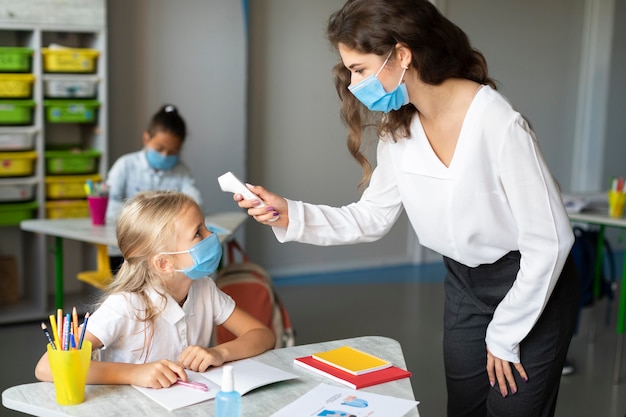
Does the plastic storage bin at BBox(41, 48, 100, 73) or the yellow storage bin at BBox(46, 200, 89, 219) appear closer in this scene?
the plastic storage bin at BBox(41, 48, 100, 73)

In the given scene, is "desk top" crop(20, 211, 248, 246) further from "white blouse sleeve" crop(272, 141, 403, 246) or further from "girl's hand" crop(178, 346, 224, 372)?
"girl's hand" crop(178, 346, 224, 372)

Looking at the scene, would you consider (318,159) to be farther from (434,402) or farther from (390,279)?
(434,402)

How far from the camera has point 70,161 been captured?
4418 millimetres

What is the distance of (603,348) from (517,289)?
300 centimetres

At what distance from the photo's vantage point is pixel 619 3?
6.54 metres

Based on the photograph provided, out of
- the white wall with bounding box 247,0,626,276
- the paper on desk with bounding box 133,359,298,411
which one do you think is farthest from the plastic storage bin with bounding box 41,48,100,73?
the paper on desk with bounding box 133,359,298,411

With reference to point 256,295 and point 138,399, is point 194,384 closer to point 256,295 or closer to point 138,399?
point 138,399

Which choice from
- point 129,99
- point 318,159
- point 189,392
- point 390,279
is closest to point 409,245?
point 390,279

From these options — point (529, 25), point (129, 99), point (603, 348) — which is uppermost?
point (529, 25)

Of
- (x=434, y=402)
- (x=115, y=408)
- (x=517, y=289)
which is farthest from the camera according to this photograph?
(x=434, y=402)

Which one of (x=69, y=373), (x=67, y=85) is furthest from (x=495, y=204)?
(x=67, y=85)

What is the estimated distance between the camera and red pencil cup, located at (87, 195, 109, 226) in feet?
11.5

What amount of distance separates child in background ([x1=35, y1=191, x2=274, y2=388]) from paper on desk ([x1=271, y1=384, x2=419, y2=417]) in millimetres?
276

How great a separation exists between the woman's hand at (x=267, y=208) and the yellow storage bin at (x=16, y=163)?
282 centimetres
